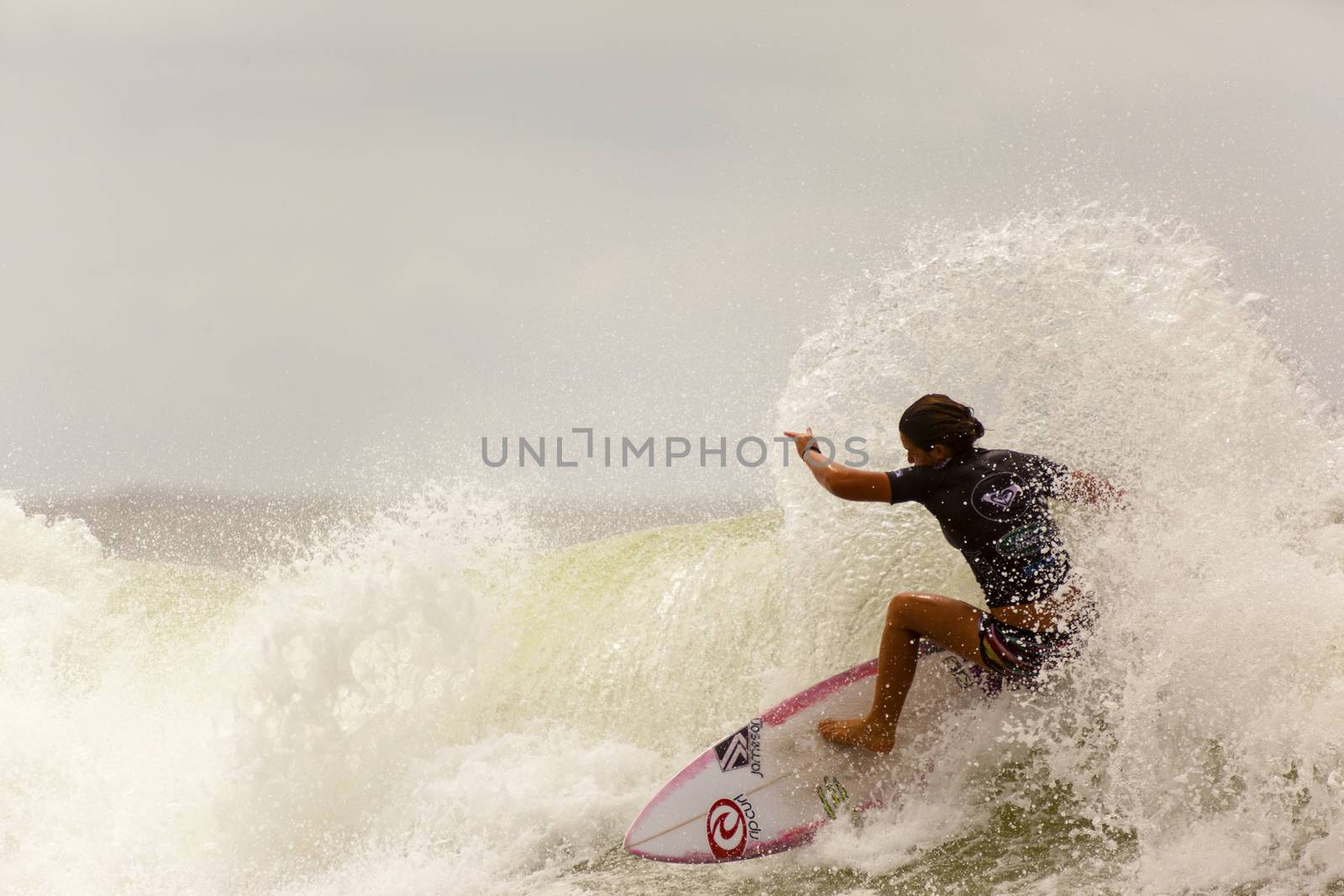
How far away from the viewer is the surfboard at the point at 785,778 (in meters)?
4.11

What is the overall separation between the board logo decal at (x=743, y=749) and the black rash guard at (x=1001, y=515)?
4.01ft

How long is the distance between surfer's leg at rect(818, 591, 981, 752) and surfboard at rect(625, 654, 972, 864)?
0.44ft

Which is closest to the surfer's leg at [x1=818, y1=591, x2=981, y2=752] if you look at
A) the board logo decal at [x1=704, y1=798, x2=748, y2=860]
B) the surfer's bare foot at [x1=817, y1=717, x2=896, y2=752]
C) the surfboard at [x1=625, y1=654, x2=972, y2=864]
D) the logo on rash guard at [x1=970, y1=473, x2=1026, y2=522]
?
the surfer's bare foot at [x1=817, y1=717, x2=896, y2=752]

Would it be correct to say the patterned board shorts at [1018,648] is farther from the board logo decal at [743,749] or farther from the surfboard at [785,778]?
the board logo decal at [743,749]

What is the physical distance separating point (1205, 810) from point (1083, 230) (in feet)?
9.83

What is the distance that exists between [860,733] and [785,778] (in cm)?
→ 40

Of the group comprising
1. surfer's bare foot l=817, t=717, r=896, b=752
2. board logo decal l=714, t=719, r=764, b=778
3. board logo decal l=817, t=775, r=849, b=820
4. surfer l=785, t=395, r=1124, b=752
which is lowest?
board logo decal l=817, t=775, r=849, b=820

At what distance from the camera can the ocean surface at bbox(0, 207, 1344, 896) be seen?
3402mm

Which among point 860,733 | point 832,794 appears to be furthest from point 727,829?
point 860,733

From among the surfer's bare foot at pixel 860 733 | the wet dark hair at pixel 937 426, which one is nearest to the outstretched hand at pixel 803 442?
the wet dark hair at pixel 937 426

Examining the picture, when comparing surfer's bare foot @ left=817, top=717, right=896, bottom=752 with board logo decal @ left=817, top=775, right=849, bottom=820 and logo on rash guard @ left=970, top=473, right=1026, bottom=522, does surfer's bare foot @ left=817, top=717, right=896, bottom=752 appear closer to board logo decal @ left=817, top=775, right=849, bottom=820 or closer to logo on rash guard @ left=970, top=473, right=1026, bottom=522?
board logo decal @ left=817, top=775, right=849, bottom=820

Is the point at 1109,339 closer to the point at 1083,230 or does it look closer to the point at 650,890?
the point at 1083,230

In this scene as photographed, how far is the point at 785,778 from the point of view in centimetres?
421

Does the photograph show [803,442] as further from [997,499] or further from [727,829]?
[727,829]
